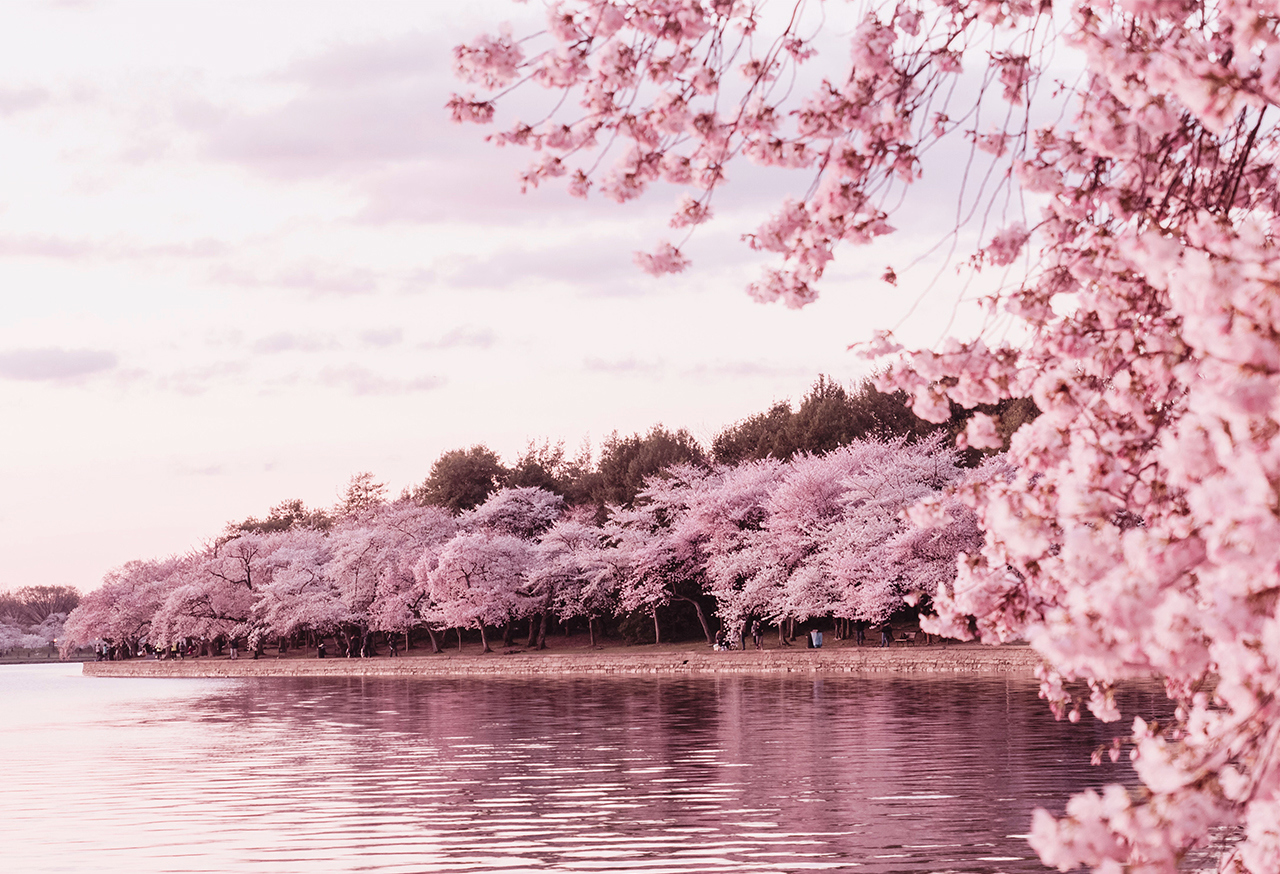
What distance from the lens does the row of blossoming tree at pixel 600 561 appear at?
55.5 meters

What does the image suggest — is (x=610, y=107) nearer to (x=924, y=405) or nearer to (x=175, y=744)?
(x=924, y=405)

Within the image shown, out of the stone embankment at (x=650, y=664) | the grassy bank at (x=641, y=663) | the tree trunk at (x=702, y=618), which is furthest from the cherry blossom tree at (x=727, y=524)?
the stone embankment at (x=650, y=664)

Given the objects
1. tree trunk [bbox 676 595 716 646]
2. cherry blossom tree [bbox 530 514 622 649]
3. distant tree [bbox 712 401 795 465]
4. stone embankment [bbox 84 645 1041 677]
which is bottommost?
stone embankment [bbox 84 645 1041 677]

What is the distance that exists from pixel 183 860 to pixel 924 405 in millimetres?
10692

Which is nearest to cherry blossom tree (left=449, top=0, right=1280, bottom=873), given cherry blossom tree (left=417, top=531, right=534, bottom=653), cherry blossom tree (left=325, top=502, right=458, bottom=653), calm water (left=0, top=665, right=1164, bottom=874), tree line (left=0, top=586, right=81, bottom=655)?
calm water (left=0, top=665, right=1164, bottom=874)

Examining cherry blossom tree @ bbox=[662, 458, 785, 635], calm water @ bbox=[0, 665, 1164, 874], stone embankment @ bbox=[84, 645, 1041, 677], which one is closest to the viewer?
calm water @ bbox=[0, 665, 1164, 874]

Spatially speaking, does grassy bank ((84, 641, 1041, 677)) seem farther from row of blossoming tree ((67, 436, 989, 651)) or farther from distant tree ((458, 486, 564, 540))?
distant tree ((458, 486, 564, 540))

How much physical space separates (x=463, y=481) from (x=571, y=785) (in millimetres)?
72396

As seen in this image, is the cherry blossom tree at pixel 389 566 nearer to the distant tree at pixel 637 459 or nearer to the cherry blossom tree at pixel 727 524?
the distant tree at pixel 637 459

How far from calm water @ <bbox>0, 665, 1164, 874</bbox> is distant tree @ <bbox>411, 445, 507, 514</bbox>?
53503mm

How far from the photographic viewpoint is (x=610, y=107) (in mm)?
7266

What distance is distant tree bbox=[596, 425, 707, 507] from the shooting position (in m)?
80.7

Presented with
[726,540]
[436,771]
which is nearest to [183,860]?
[436,771]

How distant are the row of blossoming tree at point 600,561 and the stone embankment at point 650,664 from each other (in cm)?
404
